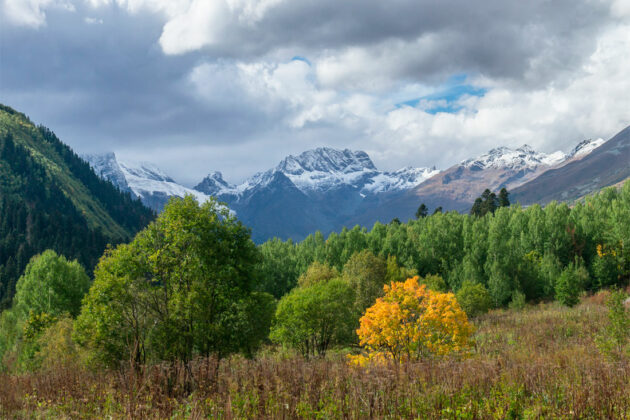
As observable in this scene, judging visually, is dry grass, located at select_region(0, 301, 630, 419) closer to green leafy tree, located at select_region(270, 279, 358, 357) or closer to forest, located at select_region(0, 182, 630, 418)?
forest, located at select_region(0, 182, 630, 418)

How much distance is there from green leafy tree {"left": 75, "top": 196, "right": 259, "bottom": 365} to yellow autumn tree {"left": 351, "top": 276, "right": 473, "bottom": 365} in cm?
840

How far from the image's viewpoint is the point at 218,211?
1077 inches

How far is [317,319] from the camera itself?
3800 centimetres

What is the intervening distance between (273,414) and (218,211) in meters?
19.0

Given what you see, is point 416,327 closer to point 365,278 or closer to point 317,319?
point 317,319

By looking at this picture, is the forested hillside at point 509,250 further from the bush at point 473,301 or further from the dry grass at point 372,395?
the dry grass at point 372,395

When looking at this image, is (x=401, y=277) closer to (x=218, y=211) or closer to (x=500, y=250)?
(x=500, y=250)

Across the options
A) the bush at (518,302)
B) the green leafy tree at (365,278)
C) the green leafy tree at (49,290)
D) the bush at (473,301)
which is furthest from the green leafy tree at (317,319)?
the green leafy tree at (49,290)

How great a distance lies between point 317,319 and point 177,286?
57.9ft

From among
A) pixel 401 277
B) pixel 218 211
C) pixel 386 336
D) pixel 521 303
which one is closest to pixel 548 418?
pixel 386 336

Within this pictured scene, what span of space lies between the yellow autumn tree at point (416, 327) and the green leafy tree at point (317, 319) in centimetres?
1580

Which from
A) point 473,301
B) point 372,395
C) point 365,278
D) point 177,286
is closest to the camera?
point 372,395

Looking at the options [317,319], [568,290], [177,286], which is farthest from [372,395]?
[568,290]

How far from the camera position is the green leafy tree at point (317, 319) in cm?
3794
